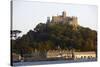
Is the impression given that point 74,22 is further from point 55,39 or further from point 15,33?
point 15,33

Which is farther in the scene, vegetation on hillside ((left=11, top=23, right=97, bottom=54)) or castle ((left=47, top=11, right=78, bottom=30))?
castle ((left=47, top=11, right=78, bottom=30))

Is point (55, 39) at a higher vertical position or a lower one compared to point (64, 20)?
lower

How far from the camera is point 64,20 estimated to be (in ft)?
7.29

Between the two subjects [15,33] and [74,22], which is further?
[74,22]

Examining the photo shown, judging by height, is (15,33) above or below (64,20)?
below

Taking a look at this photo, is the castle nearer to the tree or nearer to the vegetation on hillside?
the vegetation on hillside

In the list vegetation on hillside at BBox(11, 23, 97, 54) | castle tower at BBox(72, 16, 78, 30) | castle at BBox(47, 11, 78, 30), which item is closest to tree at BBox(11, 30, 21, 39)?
vegetation on hillside at BBox(11, 23, 97, 54)

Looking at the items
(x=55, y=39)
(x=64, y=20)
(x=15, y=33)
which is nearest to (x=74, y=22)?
(x=64, y=20)

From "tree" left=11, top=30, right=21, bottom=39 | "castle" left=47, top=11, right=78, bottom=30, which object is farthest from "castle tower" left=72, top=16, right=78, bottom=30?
"tree" left=11, top=30, right=21, bottom=39

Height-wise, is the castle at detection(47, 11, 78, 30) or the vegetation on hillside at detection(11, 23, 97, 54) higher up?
the castle at detection(47, 11, 78, 30)

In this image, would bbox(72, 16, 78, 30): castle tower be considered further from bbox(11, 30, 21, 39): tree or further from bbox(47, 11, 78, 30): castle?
bbox(11, 30, 21, 39): tree

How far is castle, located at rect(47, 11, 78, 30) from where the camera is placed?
2.18 m

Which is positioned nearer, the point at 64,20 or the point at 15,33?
the point at 15,33

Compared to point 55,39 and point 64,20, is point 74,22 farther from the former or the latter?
point 55,39
